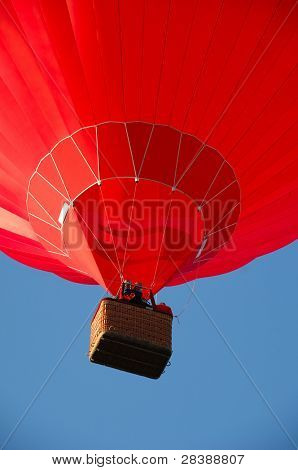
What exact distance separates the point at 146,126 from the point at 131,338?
72.2 inches

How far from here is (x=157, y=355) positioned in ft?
24.0

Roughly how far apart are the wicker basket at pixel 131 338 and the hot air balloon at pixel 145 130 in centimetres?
2

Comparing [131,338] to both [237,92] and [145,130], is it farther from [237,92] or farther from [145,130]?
Result: [237,92]

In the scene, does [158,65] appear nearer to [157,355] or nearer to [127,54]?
[127,54]

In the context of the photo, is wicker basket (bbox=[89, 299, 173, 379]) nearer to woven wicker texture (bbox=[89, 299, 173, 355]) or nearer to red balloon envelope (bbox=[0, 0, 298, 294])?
woven wicker texture (bbox=[89, 299, 173, 355])

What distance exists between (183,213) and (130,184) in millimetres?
528

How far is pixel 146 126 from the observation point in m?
7.93

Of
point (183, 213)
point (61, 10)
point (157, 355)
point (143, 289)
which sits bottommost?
point (157, 355)

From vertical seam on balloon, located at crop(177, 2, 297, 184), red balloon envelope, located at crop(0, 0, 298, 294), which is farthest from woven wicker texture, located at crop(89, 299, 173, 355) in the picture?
vertical seam on balloon, located at crop(177, 2, 297, 184)

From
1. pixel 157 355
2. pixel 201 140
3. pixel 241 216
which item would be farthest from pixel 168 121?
pixel 157 355

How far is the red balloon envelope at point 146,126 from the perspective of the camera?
301 inches

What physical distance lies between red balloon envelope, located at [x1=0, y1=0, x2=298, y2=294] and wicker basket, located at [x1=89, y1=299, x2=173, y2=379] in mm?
718

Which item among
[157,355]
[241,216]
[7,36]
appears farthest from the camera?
[241,216]

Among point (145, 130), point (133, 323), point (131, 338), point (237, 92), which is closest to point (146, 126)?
point (145, 130)
